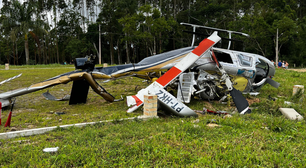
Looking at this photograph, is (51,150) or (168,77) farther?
(168,77)

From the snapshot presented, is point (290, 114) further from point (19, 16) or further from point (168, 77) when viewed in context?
point (19, 16)

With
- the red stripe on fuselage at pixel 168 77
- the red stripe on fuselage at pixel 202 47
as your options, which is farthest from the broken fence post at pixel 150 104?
the red stripe on fuselage at pixel 202 47

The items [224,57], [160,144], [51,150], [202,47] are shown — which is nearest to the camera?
[51,150]

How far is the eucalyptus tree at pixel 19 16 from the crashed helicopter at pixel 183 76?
31.2 metres

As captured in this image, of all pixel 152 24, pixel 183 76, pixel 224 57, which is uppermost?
pixel 152 24

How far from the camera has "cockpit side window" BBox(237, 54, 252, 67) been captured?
898cm

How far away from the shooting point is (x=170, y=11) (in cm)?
4706

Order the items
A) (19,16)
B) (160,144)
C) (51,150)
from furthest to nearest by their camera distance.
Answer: (19,16) → (160,144) → (51,150)

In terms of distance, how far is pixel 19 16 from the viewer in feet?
111

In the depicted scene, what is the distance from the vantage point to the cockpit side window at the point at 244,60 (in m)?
8.98

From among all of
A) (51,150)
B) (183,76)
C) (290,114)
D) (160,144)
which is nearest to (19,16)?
(183,76)

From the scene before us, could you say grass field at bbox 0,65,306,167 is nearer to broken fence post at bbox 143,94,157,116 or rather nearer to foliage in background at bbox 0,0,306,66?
broken fence post at bbox 143,94,157,116

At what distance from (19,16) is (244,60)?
3661 cm

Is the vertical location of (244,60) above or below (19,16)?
below
